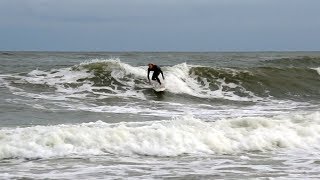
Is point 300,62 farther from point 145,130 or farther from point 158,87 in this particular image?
point 145,130

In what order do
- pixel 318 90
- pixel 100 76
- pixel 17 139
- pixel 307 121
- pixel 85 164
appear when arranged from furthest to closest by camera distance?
pixel 318 90
pixel 100 76
pixel 307 121
pixel 17 139
pixel 85 164

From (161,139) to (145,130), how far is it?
1.58 ft

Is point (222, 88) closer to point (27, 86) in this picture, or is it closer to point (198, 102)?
point (198, 102)

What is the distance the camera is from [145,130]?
32.6 feet

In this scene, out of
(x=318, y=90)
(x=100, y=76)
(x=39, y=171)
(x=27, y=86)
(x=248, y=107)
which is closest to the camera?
(x=39, y=171)

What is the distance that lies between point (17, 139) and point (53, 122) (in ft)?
9.77

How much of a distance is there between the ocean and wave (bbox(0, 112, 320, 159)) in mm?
18

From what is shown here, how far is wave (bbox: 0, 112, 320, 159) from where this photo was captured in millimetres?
8820

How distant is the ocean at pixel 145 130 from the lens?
7744 millimetres

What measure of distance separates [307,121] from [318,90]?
1125cm

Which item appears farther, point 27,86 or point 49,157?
point 27,86

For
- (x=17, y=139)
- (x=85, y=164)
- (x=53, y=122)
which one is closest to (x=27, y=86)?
(x=53, y=122)

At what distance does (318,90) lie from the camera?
2264 cm

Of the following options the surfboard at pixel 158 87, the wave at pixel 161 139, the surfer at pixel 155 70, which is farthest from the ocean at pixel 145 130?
the surfer at pixel 155 70
